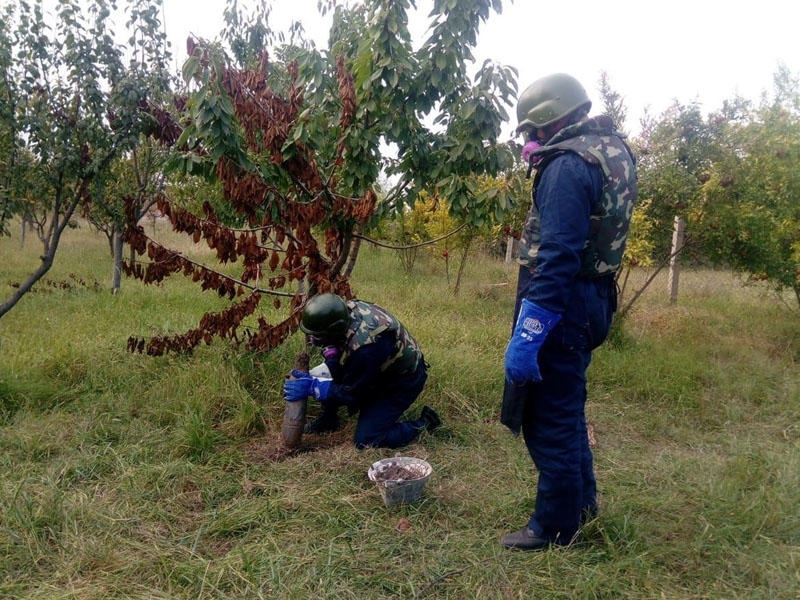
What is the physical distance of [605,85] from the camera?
6.99 m

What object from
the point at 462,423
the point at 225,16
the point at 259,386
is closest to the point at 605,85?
the point at 225,16

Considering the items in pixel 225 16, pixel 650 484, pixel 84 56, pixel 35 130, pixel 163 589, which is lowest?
pixel 163 589

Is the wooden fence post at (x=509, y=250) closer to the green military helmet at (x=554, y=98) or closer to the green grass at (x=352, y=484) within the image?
the green grass at (x=352, y=484)

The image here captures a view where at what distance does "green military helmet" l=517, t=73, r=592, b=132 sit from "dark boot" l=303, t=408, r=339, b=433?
234cm

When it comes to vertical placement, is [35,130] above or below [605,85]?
below

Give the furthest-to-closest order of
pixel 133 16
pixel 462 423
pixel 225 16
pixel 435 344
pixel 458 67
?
pixel 435 344, pixel 225 16, pixel 133 16, pixel 462 423, pixel 458 67

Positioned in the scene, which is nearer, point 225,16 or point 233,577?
point 233,577

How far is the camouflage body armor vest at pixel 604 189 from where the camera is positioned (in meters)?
2.24

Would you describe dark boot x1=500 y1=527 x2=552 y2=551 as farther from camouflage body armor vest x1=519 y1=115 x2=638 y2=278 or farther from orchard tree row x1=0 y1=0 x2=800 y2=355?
orchard tree row x1=0 y1=0 x2=800 y2=355

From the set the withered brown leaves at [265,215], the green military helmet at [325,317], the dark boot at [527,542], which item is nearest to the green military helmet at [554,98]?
the withered brown leaves at [265,215]

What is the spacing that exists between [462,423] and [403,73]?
89.6 inches

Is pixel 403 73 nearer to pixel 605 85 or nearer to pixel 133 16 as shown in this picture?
pixel 133 16

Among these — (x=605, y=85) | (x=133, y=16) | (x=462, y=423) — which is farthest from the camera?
(x=605, y=85)

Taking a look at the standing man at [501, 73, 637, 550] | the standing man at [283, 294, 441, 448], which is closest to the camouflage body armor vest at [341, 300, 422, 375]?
the standing man at [283, 294, 441, 448]
